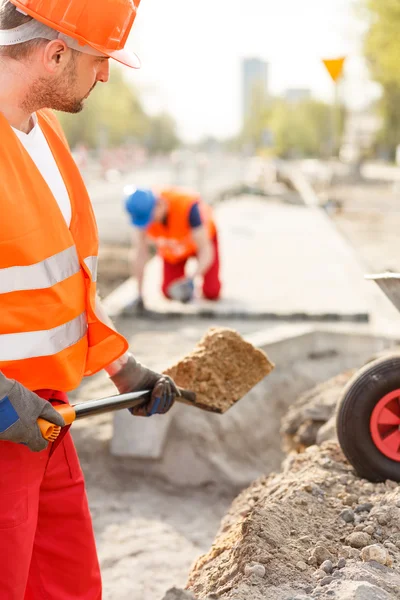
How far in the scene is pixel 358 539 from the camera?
2684 mm

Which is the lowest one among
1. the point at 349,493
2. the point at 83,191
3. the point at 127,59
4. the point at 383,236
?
the point at 383,236

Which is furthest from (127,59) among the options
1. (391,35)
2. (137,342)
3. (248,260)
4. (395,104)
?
(395,104)

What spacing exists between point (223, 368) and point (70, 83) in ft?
4.91

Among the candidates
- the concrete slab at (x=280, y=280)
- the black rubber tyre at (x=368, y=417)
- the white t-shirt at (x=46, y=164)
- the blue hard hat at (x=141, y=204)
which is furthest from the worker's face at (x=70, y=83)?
the concrete slab at (x=280, y=280)

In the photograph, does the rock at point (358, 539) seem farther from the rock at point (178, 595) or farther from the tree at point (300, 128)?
the tree at point (300, 128)

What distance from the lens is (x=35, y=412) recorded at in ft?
6.89

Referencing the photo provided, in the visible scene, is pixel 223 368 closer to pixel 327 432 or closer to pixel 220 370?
pixel 220 370

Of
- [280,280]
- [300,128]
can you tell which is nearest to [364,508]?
[280,280]

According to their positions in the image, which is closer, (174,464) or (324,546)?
(324,546)

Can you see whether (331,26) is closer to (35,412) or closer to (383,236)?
(383,236)

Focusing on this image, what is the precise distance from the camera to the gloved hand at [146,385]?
273 centimetres

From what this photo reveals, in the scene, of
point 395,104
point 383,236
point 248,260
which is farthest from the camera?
point 395,104

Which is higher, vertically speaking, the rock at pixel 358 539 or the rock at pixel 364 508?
the rock at pixel 358 539

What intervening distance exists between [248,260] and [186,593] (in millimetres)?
9362
